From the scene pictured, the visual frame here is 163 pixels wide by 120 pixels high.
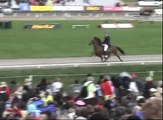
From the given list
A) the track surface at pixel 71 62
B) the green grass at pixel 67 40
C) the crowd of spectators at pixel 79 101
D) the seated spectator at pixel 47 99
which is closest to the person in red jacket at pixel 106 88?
the crowd of spectators at pixel 79 101

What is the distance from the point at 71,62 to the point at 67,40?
8759 mm

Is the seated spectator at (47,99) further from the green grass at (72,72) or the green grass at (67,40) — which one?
the green grass at (67,40)

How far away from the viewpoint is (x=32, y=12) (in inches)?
2048

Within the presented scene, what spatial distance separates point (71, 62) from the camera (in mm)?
27516

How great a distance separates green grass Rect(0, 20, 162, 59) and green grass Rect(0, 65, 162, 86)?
4008 millimetres

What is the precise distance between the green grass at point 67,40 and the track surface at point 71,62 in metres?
1.48

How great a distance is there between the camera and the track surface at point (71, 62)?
2630 cm

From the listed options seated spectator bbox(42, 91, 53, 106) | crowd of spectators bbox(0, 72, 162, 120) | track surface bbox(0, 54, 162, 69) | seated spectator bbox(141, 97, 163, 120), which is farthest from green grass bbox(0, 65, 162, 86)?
seated spectator bbox(141, 97, 163, 120)

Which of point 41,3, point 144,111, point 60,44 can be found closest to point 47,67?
point 60,44

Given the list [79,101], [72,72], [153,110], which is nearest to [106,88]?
[79,101]

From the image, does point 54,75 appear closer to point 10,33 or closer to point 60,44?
point 60,44

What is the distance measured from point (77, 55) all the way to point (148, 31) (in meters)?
13.6

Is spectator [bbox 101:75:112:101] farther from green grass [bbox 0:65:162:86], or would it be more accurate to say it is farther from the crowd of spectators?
green grass [bbox 0:65:162:86]

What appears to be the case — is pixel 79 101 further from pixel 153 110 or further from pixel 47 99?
pixel 153 110
